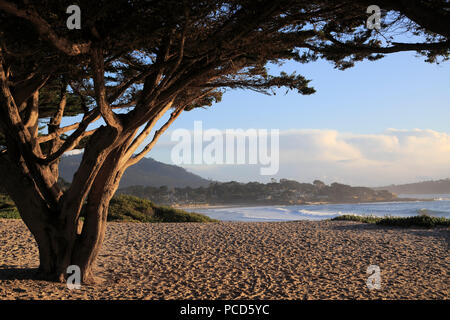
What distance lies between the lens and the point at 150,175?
88875mm

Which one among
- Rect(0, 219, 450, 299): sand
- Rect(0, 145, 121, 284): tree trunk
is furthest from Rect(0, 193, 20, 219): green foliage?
Rect(0, 145, 121, 284): tree trunk

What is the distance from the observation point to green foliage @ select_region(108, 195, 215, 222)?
16.0m

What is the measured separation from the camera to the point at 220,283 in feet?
18.0

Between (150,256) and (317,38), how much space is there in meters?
4.98

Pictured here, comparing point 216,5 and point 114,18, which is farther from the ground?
point 216,5

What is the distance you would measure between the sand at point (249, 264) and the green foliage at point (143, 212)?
5107 mm

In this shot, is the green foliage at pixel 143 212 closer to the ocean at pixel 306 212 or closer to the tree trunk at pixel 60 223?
the tree trunk at pixel 60 223

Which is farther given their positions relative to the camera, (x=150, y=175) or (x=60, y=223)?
(x=150, y=175)

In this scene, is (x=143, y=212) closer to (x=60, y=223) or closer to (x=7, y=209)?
(x=7, y=209)

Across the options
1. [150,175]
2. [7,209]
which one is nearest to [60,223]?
[7,209]

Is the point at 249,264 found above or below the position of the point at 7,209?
below

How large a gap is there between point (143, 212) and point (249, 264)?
1098cm

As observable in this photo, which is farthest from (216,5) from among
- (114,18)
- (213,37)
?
(114,18)
